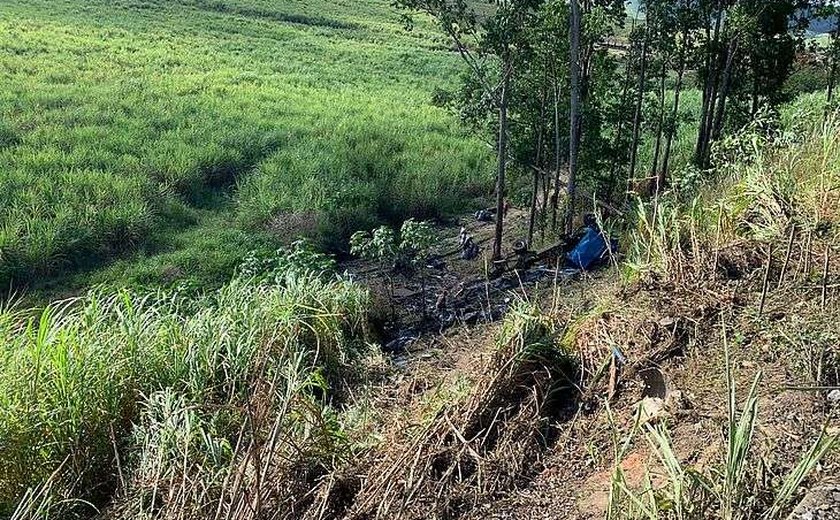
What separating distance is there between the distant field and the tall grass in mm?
4532

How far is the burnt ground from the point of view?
2771mm

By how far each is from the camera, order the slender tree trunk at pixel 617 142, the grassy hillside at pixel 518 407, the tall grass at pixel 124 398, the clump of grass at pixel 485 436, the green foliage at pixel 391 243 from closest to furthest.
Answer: the grassy hillside at pixel 518 407, the clump of grass at pixel 485 436, the tall grass at pixel 124 398, the green foliage at pixel 391 243, the slender tree trunk at pixel 617 142

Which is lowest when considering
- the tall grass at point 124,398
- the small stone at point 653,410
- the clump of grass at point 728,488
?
the tall grass at point 124,398

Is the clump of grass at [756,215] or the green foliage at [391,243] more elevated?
the clump of grass at [756,215]

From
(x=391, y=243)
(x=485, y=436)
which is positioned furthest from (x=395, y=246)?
(x=485, y=436)

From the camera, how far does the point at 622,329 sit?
12.4ft

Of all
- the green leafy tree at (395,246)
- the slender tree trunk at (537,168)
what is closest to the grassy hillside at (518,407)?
the green leafy tree at (395,246)

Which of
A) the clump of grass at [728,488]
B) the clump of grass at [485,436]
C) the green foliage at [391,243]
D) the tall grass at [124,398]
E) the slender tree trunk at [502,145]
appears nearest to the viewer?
the clump of grass at [728,488]

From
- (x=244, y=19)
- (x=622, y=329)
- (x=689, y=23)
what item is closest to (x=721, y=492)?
(x=622, y=329)

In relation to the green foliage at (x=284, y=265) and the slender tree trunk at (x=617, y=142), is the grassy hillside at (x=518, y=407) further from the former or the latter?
the slender tree trunk at (x=617, y=142)

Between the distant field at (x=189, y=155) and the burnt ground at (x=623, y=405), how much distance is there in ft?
18.9

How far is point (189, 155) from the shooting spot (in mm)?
11391

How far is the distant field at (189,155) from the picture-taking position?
8.96 m

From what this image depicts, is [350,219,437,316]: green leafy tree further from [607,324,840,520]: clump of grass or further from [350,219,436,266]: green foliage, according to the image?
[607,324,840,520]: clump of grass
